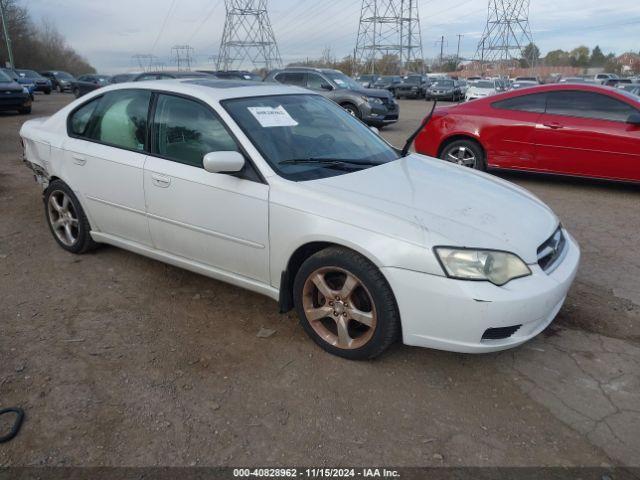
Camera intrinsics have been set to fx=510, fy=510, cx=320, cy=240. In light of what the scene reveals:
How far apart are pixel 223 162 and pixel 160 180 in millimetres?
737

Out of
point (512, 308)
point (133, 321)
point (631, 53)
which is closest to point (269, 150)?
point (133, 321)

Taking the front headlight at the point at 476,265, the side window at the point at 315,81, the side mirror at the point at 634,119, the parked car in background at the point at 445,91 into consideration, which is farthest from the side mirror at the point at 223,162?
the parked car in background at the point at 445,91

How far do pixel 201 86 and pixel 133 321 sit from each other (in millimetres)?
1753

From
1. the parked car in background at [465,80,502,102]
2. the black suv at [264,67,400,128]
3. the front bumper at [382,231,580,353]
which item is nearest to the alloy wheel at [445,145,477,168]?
the front bumper at [382,231,580,353]

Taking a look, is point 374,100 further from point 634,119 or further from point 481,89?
point 481,89

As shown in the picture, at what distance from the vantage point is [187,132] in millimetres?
3588

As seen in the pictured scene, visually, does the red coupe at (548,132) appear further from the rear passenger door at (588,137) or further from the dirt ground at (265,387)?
the dirt ground at (265,387)

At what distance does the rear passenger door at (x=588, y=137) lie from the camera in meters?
6.60

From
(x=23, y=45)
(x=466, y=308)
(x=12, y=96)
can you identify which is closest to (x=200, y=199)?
(x=466, y=308)

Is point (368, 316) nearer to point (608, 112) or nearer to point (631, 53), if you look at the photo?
point (608, 112)

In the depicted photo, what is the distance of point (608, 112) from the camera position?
6746 mm

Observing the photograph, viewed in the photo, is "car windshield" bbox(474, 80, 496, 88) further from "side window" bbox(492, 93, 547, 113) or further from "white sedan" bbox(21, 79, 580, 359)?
"white sedan" bbox(21, 79, 580, 359)

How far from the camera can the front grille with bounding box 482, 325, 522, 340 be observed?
269 centimetres

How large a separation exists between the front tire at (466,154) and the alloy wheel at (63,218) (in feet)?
17.0
